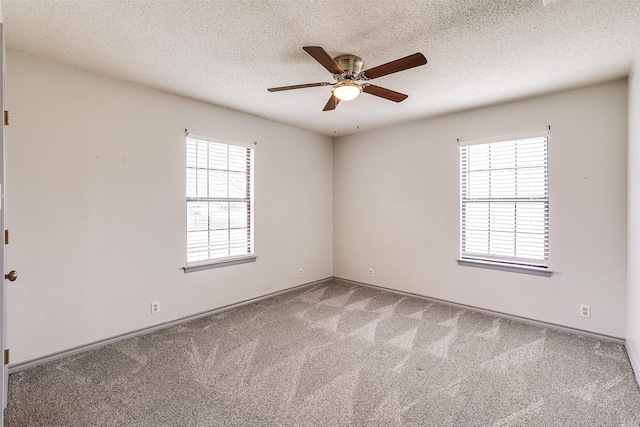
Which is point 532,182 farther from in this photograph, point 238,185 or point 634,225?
point 238,185

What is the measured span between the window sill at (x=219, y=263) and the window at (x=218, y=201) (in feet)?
0.05

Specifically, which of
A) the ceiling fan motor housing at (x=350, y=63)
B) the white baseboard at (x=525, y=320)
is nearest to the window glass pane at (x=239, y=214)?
the ceiling fan motor housing at (x=350, y=63)

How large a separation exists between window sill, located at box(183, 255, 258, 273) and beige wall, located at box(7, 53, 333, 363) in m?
0.08

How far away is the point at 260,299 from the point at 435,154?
10.3ft

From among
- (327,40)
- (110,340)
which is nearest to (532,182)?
(327,40)

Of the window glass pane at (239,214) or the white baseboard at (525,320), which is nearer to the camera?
the white baseboard at (525,320)

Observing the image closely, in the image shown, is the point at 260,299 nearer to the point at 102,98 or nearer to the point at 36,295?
the point at 36,295

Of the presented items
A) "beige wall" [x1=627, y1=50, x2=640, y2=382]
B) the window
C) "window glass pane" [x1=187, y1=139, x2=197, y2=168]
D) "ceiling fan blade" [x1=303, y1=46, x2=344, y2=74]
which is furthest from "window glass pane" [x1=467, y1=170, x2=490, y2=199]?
"window glass pane" [x1=187, y1=139, x2=197, y2=168]

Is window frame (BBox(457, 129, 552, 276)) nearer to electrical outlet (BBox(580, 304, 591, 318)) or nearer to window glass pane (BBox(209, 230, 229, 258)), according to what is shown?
electrical outlet (BBox(580, 304, 591, 318))

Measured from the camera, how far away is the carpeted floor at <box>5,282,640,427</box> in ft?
6.45

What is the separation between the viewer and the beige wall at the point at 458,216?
3014mm

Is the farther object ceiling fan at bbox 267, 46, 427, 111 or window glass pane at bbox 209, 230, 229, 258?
window glass pane at bbox 209, 230, 229, 258

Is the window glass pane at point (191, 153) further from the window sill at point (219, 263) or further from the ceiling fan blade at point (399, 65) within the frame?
the ceiling fan blade at point (399, 65)

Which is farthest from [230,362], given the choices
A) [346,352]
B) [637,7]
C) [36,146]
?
[637,7]
